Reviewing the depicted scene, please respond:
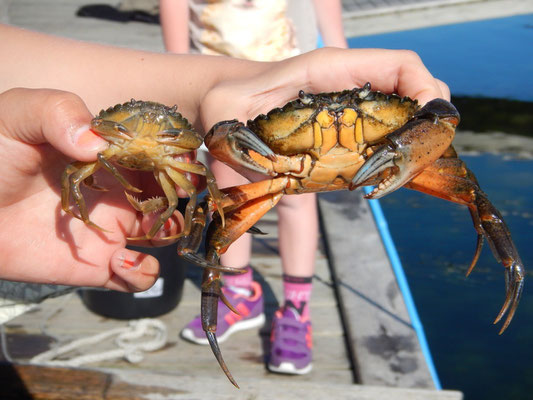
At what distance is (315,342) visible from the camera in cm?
359

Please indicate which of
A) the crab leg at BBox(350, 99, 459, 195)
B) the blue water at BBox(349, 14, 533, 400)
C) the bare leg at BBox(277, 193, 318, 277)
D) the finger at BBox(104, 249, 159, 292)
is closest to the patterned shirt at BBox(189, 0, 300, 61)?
the bare leg at BBox(277, 193, 318, 277)

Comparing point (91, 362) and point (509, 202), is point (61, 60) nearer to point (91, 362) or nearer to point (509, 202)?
point (91, 362)

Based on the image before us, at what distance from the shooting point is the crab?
5.14ft

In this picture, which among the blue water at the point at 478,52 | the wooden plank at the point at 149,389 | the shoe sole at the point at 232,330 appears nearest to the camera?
the wooden plank at the point at 149,389

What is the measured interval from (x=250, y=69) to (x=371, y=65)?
0.39 meters

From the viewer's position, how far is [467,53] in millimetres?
11016

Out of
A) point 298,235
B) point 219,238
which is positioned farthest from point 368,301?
point 219,238

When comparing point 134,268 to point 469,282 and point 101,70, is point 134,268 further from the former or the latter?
point 469,282

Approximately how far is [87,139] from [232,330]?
2.29 meters

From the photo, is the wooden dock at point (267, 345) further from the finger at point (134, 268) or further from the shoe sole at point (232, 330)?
the finger at point (134, 268)

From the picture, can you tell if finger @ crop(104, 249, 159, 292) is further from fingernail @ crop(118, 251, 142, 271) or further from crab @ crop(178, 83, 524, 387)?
crab @ crop(178, 83, 524, 387)

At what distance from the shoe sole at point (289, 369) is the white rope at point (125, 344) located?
64 centimetres

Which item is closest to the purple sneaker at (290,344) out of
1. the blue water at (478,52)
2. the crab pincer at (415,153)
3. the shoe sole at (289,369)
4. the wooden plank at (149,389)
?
the shoe sole at (289,369)

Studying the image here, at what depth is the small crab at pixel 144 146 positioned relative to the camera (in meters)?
1.52
